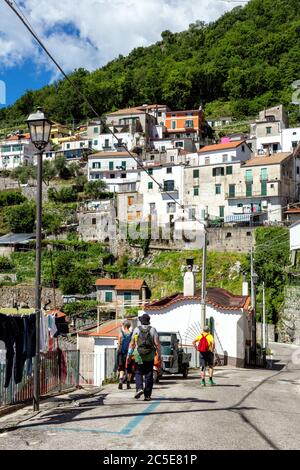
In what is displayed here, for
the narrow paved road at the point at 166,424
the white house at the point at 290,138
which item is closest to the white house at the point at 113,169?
the white house at the point at 290,138

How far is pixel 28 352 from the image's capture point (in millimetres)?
10523

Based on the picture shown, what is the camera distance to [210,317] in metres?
28.4

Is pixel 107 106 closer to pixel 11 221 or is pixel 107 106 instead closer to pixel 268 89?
pixel 268 89

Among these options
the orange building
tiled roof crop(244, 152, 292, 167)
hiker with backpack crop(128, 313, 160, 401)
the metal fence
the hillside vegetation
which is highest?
the hillside vegetation

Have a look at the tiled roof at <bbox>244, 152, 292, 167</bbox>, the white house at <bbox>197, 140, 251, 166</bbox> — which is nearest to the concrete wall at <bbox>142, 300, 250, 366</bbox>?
the tiled roof at <bbox>244, 152, 292, 167</bbox>

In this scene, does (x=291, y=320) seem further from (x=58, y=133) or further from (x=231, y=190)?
(x=58, y=133)

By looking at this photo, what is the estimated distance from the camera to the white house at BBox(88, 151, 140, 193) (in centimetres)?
8694

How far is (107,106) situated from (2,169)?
4252 centimetres

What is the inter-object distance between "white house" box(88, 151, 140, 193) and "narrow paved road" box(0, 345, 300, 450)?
73.6 m

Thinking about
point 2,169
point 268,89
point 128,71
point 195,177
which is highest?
point 128,71

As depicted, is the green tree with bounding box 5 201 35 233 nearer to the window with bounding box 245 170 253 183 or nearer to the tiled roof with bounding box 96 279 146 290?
the tiled roof with bounding box 96 279 146 290

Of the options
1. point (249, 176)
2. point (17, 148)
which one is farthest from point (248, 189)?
point (17, 148)

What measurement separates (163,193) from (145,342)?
198 feet

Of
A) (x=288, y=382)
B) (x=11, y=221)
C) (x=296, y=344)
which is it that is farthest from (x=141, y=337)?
(x=11, y=221)
